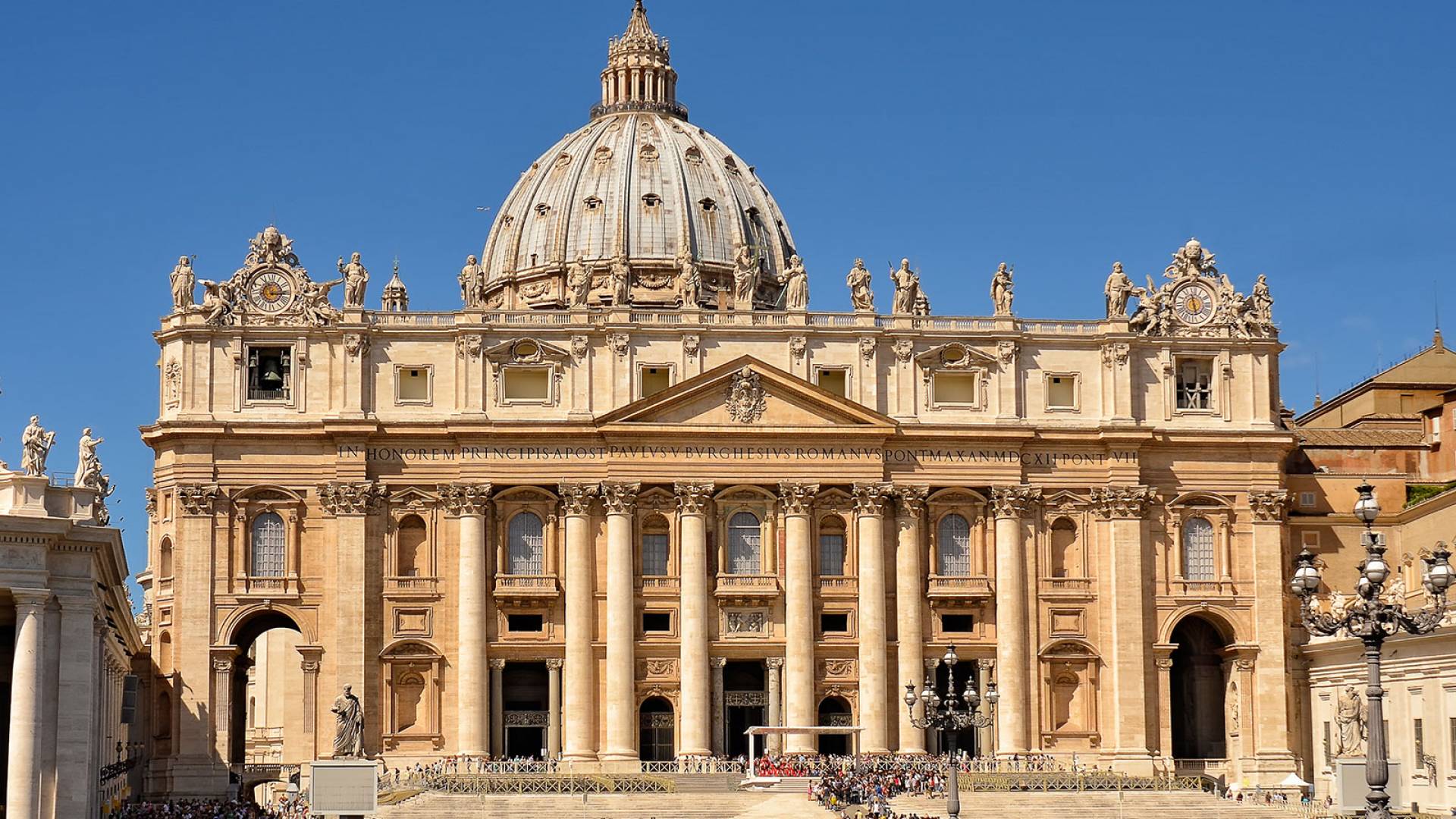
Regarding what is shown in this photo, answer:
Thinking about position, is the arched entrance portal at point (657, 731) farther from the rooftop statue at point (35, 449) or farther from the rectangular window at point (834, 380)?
the rooftop statue at point (35, 449)

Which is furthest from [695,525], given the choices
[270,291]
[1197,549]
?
[1197,549]

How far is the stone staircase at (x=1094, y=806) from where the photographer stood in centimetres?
7306

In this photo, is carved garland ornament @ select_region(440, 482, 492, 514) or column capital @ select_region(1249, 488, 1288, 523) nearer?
carved garland ornament @ select_region(440, 482, 492, 514)

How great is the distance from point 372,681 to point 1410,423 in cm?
4469

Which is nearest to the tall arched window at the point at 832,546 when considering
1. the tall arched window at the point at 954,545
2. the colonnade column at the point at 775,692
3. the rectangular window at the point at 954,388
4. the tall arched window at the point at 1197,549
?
the tall arched window at the point at 954,545

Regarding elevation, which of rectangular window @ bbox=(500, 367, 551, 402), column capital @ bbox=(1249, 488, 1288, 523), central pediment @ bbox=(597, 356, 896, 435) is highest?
rectangular window @ bbox=(500, 367, 551, 402)

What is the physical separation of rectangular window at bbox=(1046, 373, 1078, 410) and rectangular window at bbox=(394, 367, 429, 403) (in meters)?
24.1

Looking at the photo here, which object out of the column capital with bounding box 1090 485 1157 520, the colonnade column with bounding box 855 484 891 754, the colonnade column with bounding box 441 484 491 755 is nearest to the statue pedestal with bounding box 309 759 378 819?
the colonnade column with bounding box 441 484 491 755

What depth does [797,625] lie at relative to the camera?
88.8 m

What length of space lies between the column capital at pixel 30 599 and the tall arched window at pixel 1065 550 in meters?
47.6

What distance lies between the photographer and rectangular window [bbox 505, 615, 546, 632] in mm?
89250

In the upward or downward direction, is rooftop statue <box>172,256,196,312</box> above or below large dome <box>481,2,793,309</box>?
below

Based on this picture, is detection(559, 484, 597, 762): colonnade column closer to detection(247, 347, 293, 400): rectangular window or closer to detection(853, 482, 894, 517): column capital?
detection(853, 482, 894, 517): column capital

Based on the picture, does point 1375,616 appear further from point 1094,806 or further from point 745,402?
point 745,402
